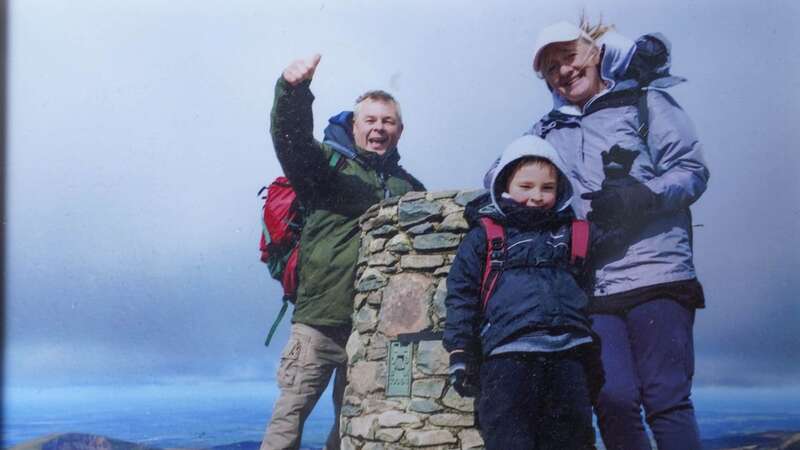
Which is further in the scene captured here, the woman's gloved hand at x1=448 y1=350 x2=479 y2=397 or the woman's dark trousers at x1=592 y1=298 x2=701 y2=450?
the woman's dark trousers at x1=592 y1=298 x2=701 y2=450

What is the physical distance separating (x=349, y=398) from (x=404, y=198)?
1285 mm

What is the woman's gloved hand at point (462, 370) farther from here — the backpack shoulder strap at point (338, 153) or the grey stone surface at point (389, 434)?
the backpack shoulder strap at point (338, 153)

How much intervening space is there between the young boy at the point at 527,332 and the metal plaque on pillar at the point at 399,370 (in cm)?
45

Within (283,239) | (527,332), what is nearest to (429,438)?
(527,332)

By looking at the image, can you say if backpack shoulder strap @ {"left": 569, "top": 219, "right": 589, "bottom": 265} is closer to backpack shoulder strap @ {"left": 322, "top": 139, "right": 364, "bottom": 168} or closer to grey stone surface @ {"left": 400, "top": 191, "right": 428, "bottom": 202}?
grey stone surface @ {"left": 400, "top": 191, "right": 428, "bottom": 202}

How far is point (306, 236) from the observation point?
524 centimetres

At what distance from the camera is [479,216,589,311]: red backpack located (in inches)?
169

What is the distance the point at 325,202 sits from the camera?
207 inches

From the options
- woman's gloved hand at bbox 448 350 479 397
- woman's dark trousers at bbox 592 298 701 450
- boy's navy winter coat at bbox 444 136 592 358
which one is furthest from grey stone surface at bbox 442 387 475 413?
woman's dark trousers at bbox 592 298 701 450

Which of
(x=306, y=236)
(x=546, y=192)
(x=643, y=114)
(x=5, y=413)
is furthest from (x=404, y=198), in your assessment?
(x=5, y=413)

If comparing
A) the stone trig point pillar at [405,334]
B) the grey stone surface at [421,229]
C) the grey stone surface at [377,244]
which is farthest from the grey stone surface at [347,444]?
the grey stone surface at [421,229]

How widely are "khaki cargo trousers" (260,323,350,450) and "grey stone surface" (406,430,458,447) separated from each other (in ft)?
2.41

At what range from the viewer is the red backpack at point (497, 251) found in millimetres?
4285

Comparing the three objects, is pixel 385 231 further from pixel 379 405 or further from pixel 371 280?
pixel 379 405
